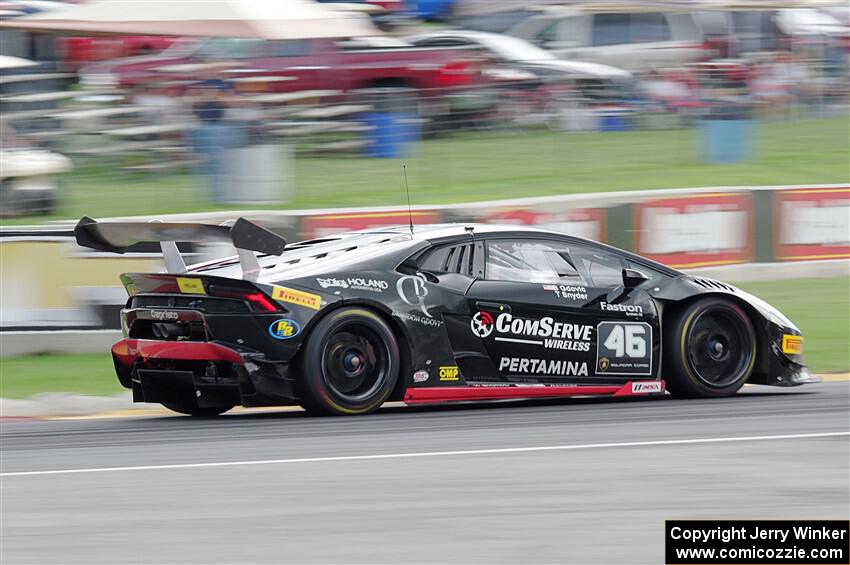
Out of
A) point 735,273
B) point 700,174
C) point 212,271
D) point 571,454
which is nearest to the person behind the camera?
point 571,454

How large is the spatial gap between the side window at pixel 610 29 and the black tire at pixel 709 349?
13.0m

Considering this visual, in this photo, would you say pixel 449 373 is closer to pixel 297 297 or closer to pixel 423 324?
pixel 423 324

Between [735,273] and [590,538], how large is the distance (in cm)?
1049

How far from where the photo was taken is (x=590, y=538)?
5348 millimetres

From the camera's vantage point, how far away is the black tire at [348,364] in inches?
320

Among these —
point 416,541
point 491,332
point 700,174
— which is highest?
point 700,174

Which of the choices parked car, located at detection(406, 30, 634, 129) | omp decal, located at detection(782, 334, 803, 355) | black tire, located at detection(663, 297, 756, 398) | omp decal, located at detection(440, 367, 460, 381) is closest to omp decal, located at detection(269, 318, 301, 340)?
omp decal, located at detection(440, 367, 460, 381)

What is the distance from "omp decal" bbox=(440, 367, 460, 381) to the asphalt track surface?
24 cm

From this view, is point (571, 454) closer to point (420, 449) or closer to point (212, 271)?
point (420, 449)

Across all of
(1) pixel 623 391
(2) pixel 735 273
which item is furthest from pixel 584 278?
(2) pixel 735 273

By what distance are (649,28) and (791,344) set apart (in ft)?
44.1

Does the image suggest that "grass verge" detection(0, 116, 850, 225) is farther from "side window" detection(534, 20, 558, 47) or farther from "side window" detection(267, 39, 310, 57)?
"side window" detection(534, 20, 558, 47)

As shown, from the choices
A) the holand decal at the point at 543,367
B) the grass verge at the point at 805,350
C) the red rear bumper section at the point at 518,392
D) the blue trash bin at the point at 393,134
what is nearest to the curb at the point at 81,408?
the grass verge at the point at 805,350

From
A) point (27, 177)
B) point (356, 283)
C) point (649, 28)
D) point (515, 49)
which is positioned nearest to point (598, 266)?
point (356, 283)
